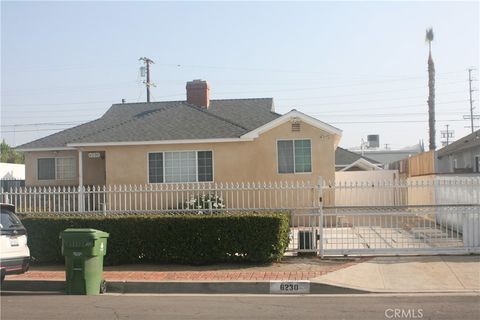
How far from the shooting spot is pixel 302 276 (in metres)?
10.6

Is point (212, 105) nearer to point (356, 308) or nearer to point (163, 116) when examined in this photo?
point (163, 116)

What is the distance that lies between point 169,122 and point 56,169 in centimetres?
552

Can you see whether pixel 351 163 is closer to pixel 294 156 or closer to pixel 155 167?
pixel 294 156

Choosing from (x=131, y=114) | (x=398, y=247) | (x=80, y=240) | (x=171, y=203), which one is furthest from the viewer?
(x=131, y=114)

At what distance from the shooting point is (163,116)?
77.3 feet

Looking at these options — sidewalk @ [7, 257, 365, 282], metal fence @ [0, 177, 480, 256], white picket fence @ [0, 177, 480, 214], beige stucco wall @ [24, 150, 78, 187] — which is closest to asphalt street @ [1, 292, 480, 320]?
sidewalk @ [7, 257, 365, 282]

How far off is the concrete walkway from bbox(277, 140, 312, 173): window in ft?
30.6

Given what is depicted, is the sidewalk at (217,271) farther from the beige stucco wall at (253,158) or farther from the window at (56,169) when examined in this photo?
the window at (56,169)

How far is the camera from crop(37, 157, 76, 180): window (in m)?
24.2

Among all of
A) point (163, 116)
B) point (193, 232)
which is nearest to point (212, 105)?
point (163, 116)

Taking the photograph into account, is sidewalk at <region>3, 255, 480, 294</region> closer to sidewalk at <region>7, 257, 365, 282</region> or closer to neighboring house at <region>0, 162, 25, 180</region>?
sidewalk at <region>7, 257, 365, 282</region>

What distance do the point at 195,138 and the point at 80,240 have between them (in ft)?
36.6

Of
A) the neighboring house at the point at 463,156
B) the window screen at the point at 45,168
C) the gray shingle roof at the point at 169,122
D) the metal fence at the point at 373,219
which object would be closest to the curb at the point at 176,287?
the metal fence at the point at 373,219
